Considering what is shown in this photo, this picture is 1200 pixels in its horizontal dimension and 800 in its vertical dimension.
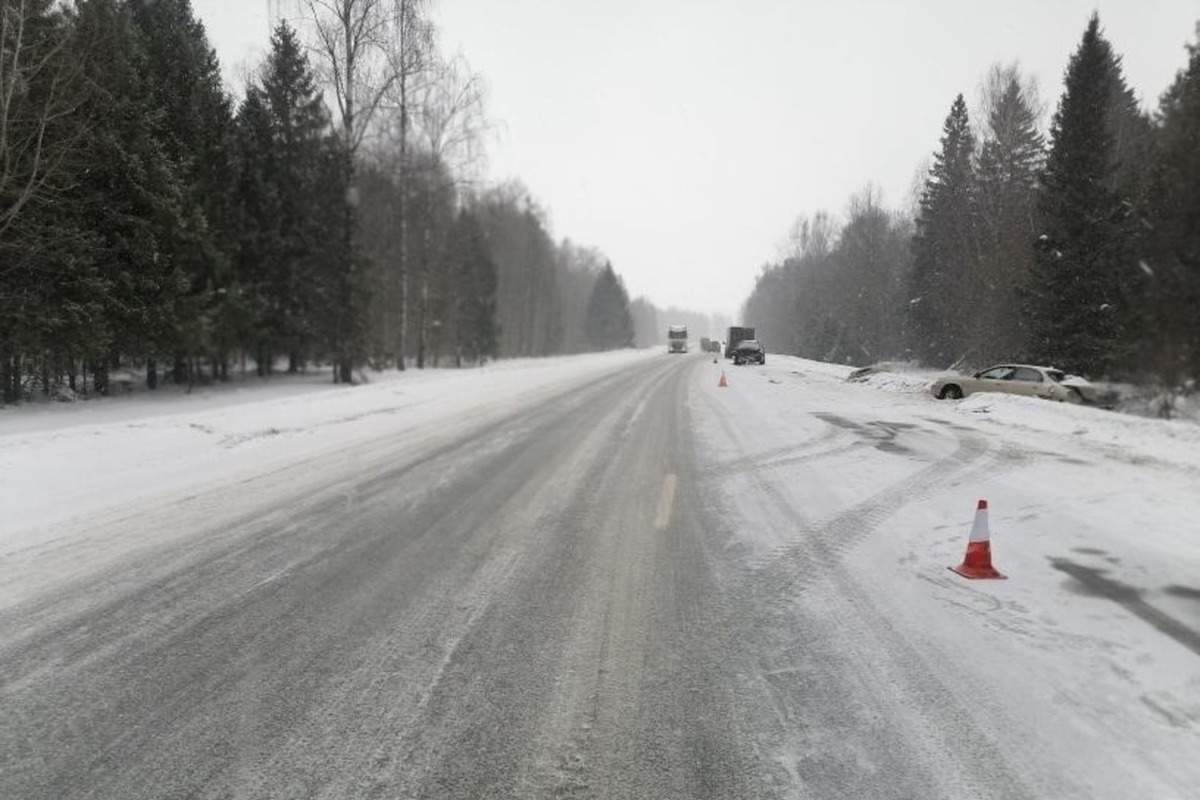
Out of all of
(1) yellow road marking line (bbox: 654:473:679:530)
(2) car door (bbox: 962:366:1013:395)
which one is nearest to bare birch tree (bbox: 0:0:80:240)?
(1) yellow road marking line (bbox: 654:473:679:530)

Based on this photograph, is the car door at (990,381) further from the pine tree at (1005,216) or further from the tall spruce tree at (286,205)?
the tall spruce tree at (286,205)

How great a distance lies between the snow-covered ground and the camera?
2.97 metres

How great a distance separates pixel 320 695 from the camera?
3113 mm

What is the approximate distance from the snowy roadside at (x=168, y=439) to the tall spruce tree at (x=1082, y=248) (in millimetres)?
18946

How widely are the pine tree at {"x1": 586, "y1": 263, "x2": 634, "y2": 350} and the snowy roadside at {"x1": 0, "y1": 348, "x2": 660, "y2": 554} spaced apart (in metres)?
81.7

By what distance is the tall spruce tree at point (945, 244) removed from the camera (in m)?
43.8

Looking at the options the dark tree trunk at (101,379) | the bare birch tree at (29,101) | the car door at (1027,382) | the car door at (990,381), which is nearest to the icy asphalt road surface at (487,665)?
the bare birch tree at (29,101)

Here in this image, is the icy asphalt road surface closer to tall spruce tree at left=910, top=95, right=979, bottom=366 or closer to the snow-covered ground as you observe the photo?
the snow-covered ground

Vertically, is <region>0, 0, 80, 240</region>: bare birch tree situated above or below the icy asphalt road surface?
above

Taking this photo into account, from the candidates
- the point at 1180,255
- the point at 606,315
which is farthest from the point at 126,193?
the point at 606,315

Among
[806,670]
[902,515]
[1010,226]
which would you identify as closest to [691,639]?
[806,670]

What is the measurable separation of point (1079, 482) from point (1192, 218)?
1488cm

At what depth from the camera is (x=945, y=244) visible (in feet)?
149

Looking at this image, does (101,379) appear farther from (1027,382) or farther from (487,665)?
(1027,382)
